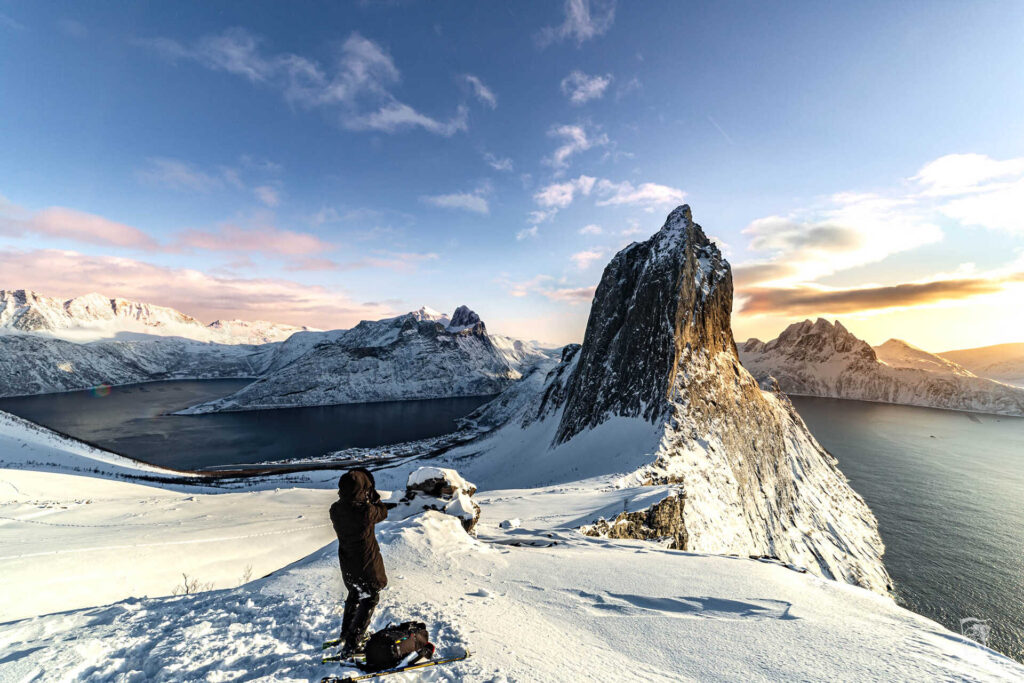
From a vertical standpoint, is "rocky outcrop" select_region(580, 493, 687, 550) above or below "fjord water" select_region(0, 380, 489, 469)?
above

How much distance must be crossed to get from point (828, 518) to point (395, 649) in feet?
181

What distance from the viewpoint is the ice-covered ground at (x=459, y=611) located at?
4594 mm

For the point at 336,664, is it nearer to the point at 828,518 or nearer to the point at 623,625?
the point at 623,625

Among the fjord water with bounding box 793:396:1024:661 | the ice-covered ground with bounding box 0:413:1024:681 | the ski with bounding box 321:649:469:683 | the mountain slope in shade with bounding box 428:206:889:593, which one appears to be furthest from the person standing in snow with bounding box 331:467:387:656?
the fjord water with bounding box 793:396:1024:661

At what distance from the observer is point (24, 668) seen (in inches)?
153

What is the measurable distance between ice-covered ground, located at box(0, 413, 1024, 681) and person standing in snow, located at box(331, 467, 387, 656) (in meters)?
0.55

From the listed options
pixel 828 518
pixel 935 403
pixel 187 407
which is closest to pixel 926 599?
pixel 828 518

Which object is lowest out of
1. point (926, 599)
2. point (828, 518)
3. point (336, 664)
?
point (926, 599)

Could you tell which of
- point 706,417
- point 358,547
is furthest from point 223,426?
point 358,547

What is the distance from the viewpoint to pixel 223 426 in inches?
4473

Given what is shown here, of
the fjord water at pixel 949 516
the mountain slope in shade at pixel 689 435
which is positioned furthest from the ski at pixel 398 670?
the fjord water at pixel 949 516

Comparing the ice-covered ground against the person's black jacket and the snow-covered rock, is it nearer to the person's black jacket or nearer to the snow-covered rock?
the person's black jacket

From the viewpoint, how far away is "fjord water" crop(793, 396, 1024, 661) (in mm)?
35844

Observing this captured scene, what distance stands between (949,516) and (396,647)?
267ft
